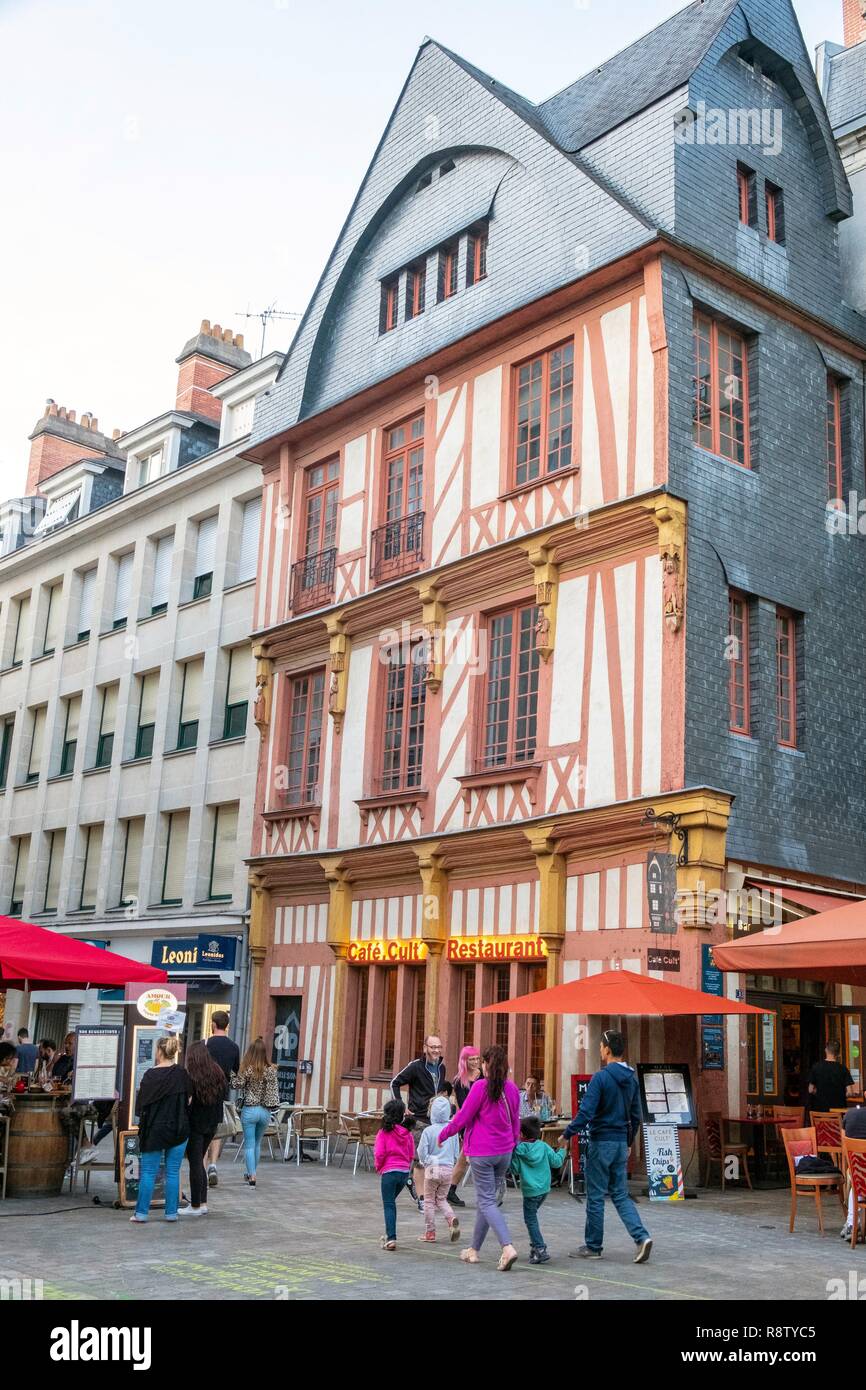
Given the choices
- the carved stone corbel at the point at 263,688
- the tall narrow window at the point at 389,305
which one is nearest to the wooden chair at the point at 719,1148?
the carved stone corbel at the point at 263,688

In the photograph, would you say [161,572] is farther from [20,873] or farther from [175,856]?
[20,873]

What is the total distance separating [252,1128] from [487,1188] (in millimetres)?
5272

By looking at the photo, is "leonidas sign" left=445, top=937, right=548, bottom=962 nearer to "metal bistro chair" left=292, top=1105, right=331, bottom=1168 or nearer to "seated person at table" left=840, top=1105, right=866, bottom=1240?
"metal bistro chair" left=292, top=1105, right=331, bottom=1168

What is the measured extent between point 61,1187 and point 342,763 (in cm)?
884

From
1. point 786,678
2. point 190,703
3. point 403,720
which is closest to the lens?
point 786,678

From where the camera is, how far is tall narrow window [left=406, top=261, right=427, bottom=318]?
71.7ft

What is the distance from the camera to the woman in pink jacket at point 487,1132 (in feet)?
30.8

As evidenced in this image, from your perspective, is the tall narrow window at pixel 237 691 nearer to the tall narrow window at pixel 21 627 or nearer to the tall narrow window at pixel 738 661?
the tall narrow window at pixel 21 627

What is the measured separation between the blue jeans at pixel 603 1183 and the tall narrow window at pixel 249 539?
16.9 m

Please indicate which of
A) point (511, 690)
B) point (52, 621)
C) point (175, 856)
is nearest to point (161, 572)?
point (52, 621)

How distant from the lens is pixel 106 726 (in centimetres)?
2891

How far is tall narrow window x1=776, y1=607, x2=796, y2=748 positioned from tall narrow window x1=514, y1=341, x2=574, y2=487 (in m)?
3.39

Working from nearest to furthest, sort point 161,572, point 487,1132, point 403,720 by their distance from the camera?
point 487,1132
point 403,720
point 161,572
